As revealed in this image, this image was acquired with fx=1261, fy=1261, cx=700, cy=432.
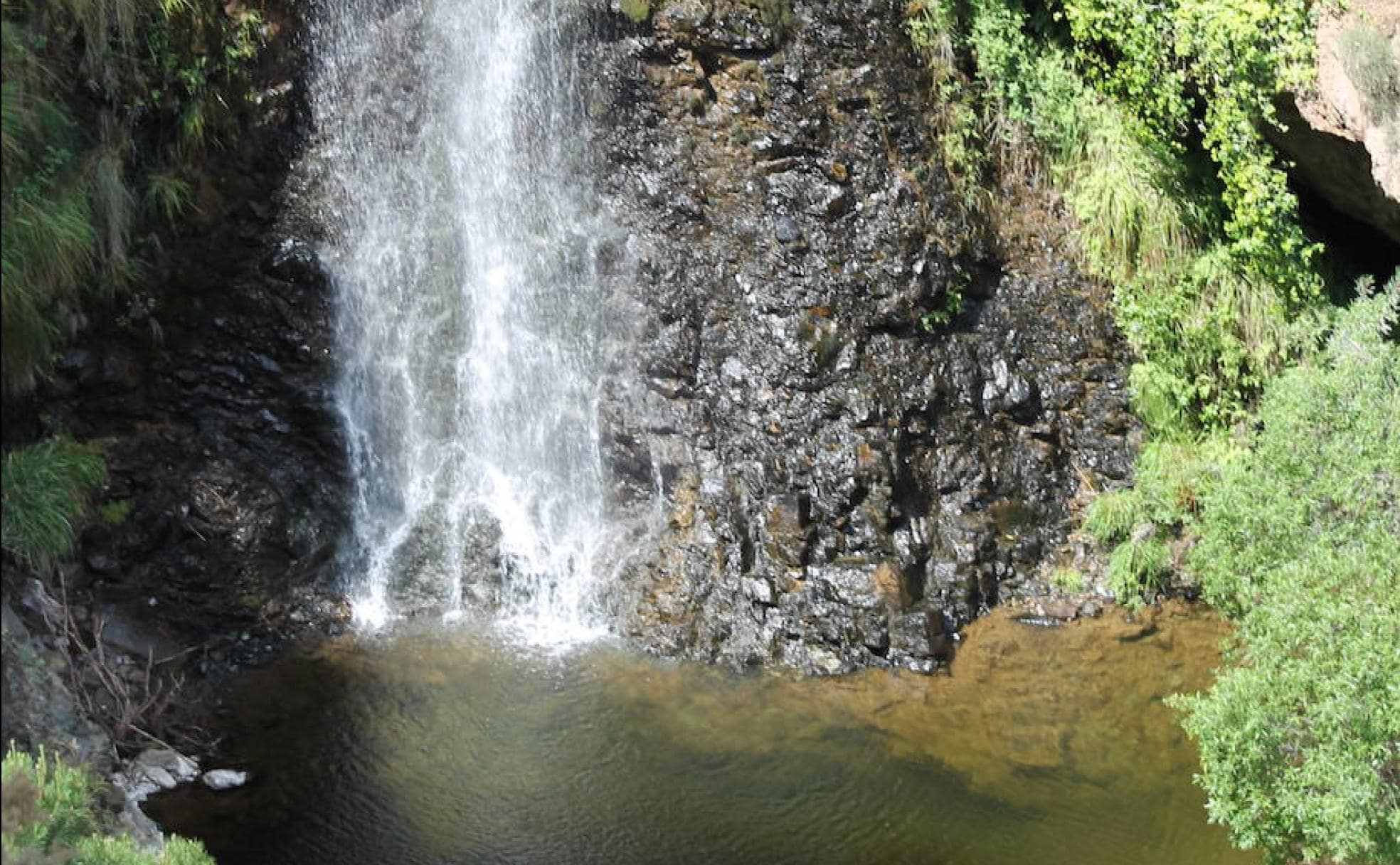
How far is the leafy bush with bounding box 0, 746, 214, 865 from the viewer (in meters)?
5.13

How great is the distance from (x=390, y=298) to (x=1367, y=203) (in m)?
8.76

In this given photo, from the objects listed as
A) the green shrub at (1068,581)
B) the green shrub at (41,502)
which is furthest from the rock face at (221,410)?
the green shrub at (1068,581)

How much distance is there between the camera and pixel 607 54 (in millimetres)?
11828

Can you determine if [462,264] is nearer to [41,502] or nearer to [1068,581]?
[41,502]

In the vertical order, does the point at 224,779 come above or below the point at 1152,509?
below

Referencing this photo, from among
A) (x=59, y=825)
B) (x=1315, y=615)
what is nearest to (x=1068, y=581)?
(x=1315, y=615)

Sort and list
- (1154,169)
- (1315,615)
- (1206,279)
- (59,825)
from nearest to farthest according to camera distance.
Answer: (59,825) → (1315,615) → (1206,279) → (1154,169)

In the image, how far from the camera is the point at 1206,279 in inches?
460

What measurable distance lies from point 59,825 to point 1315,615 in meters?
7.19

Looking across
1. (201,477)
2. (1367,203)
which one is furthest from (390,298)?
(1367,203)

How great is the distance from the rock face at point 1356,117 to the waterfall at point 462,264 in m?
6.25

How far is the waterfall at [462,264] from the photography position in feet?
38.7

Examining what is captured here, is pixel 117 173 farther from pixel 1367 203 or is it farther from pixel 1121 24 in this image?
pixel 1367 203

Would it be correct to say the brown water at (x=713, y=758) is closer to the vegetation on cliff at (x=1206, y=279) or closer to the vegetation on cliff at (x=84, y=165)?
the vegetation on cliff at (x=1206, y=279)
